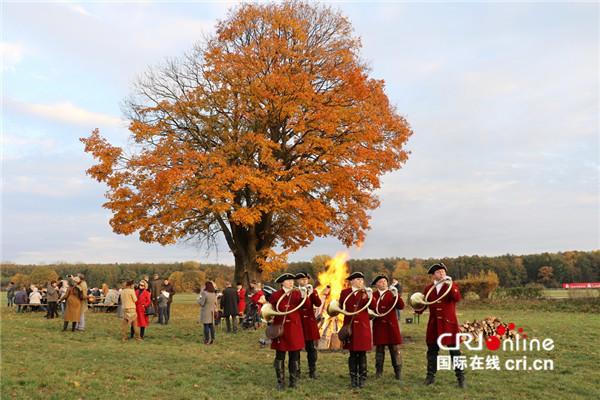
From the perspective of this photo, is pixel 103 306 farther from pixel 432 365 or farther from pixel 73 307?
pixel 432 365

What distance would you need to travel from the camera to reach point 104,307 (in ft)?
91.1

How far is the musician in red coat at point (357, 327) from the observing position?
31.6ft

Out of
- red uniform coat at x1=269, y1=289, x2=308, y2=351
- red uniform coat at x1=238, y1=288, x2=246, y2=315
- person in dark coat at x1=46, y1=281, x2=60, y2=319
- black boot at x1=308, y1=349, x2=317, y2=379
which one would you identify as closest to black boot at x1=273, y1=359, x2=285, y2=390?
red uniform coat at x1=269, y1=289, x2=308, y2=351

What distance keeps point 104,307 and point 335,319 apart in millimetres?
17341

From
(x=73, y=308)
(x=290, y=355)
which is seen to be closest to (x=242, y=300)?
(x=73, y=308)

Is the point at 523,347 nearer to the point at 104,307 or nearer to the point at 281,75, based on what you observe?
the point at 281,75

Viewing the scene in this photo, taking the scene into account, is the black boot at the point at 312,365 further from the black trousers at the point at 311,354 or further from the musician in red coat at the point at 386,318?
the musician in red coat at the point at 386,318

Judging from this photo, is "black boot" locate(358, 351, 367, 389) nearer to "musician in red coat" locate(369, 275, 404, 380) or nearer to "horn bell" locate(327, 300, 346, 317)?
"musician in red coat" locate(369, 275, 404, 380)

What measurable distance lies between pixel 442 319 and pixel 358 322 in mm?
1528

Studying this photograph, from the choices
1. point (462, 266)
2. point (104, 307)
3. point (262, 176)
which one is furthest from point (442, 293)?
point (462, 266)

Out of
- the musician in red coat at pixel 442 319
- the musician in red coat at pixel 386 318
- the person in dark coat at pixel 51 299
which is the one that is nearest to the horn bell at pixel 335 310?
the musician in red coat at pixel 386 318

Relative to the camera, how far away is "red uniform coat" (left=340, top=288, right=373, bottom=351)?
378 inches

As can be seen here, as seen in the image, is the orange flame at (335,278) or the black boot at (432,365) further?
the orange flame at (335,278)

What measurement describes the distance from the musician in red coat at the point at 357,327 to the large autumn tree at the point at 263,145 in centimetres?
1285
